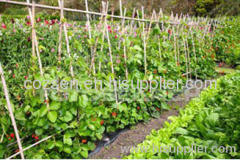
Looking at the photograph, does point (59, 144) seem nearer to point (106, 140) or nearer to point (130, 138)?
point (106, 140)

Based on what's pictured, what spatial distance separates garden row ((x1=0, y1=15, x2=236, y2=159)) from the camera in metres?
1.79

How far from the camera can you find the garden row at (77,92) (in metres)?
1.79

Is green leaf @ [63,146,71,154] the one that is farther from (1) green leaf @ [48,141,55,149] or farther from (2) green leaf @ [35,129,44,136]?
(2) green leaf @ [35,129,44,136]

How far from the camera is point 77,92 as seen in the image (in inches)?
74.7

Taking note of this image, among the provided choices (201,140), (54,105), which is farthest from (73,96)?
(201,140)

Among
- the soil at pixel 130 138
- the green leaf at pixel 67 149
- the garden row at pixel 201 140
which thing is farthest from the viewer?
the soil at pixel 130 138

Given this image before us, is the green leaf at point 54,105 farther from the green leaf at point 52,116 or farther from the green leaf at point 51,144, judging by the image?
the green leaf at point 51,144

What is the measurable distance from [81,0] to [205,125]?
13.2 metres

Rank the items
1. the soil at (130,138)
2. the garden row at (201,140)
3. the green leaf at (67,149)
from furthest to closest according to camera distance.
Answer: the soil at (130,138) < the green leaf at (67,149) < the garden row at (201,140)

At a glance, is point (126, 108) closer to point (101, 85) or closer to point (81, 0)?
point (101, 85)

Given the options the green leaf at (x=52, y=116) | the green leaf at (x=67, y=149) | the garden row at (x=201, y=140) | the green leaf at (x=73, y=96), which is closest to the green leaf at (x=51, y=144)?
the green leaf at (x=67, y=149)

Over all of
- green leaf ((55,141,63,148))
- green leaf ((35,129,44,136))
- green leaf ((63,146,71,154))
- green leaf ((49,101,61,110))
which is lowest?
green leaf ((63,146,71,154))

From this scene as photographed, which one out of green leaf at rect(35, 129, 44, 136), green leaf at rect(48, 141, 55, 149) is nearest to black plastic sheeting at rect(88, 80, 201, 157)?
green leaf at rect(48, 141, 55, 149)

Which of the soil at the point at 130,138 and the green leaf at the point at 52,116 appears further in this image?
the soil at the point at 130,138
